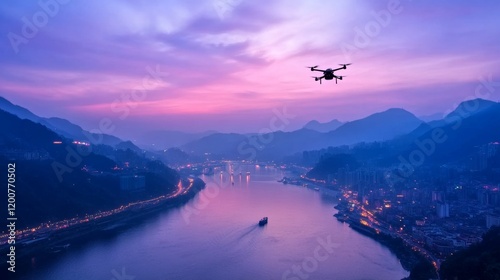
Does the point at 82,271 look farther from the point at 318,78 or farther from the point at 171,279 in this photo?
the point at 318,78

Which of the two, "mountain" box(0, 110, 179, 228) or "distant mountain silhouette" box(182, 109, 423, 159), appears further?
"distant mountain silhouette" box(182, 109, 423, 159)

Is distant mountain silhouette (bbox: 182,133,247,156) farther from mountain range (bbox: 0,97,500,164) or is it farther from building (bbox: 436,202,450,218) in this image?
building (bbox: 436,202,450,218)

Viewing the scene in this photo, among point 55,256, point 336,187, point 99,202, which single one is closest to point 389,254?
point 55,256

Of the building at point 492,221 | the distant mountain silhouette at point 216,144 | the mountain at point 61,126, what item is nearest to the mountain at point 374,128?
the distant mountain silhouette at point 216,144

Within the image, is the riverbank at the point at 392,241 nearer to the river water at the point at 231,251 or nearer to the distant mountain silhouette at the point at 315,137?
the river water at the point at 231,251

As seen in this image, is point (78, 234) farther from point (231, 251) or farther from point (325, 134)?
point (325, 134)

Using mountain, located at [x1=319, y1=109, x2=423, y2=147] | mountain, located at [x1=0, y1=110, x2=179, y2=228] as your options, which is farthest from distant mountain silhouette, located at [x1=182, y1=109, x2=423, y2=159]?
mountain, located at [x1=0, y1=110, x2=179, y2=228]
